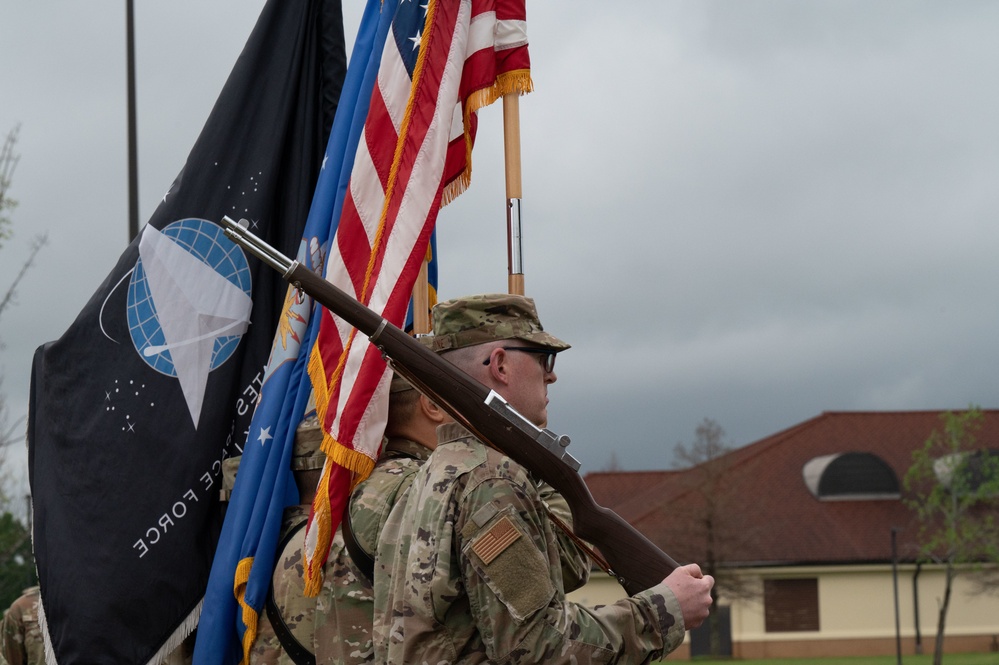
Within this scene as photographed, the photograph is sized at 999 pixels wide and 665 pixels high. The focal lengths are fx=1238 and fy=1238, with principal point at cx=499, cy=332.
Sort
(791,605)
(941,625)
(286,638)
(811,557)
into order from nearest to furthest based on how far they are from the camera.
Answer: (286,638)
(941,625)
(791,605)
(811,557)

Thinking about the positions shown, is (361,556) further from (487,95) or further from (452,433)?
(487,95)

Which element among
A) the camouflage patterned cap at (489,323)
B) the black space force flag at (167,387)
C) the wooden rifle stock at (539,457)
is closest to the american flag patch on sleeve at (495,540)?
the wooden rifle stock at (539,457)

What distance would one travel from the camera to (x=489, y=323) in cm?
344

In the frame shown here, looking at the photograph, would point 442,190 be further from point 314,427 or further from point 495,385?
point 495,385

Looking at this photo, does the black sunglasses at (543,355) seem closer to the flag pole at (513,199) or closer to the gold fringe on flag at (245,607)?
the flag pole at (513,199)

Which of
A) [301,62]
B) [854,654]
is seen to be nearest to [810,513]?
[854,654]

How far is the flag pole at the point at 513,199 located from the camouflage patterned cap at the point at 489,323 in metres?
1.20

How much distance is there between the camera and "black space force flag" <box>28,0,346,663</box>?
540 cm

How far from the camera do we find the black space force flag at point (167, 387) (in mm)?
5398

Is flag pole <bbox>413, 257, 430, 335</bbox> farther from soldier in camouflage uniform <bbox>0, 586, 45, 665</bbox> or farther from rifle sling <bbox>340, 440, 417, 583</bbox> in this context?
soldier in camouflage uniform <bbox>0, 586, 45, 665</bbox>

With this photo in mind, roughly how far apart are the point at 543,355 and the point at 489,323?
175 mm

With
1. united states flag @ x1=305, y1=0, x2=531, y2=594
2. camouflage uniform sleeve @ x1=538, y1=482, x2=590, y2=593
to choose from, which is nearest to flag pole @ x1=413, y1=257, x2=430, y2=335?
united states flag @ x1=305, y1=0, x2=531, y2=594

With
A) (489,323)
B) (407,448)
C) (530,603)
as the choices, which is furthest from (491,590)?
(407,448)

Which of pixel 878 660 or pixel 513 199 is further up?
pixel 513 199
